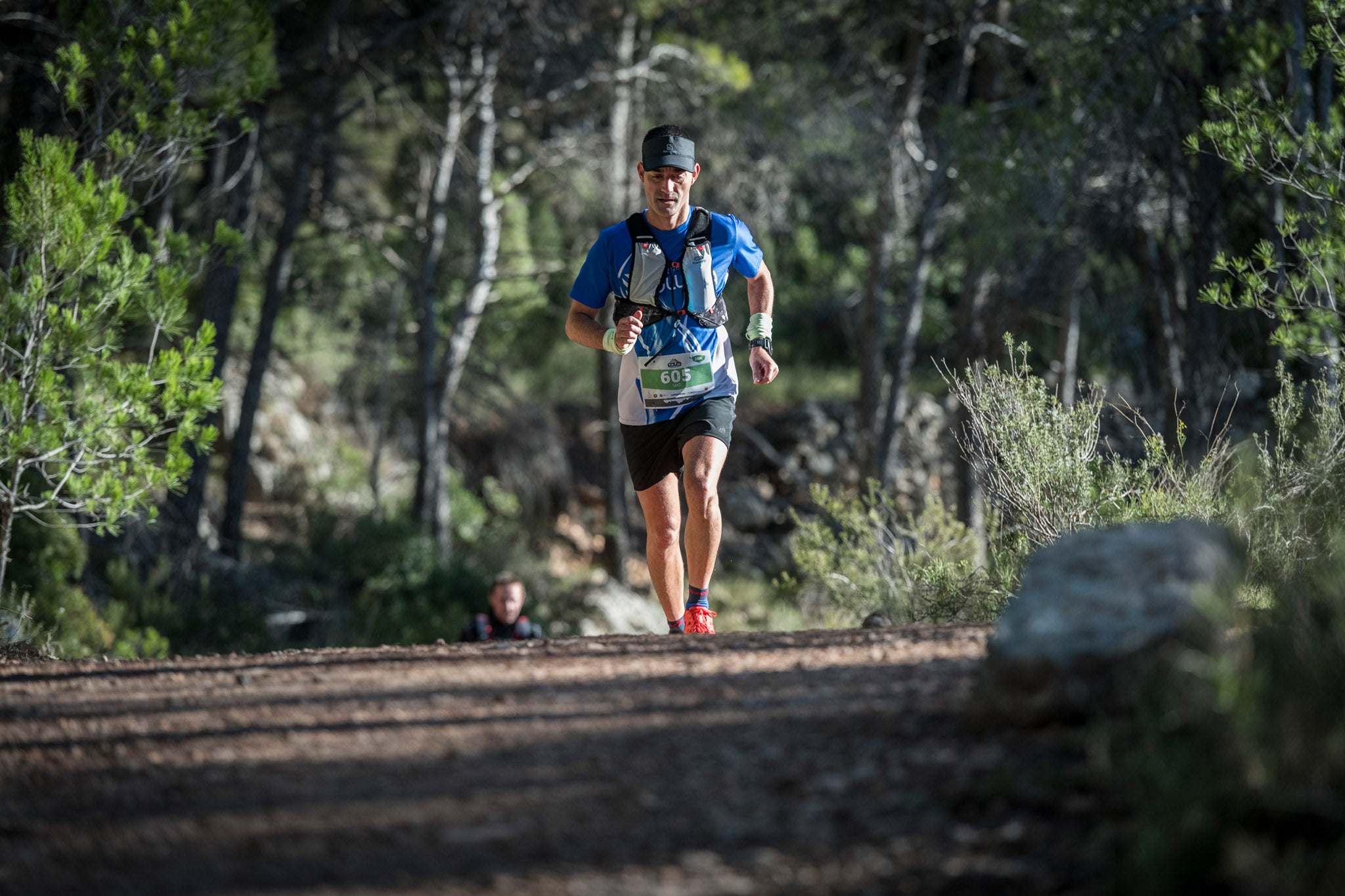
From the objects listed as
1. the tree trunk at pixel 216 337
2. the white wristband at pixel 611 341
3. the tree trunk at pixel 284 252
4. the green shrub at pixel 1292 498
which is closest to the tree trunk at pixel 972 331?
the tree trunk at pixel 284 252

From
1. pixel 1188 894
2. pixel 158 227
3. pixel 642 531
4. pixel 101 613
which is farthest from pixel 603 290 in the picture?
pixel 642 531

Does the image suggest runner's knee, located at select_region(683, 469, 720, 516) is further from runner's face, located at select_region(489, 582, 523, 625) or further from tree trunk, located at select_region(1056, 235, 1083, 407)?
tree trunk, located at select_region(1056, 235, 1083, 407)

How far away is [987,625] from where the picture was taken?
456 cm

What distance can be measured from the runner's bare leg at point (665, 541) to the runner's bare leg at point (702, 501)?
0.34 ft

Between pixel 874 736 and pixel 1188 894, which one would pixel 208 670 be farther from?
pixel 1188 894

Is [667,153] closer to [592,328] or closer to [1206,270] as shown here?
[592,328]

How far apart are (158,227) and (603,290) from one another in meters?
7.32

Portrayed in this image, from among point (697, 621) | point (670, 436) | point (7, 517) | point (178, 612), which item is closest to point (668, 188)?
point (670, 436)

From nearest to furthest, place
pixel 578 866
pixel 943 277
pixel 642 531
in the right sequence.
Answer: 1. pixel 578 866
2. pixel 943 277
3. pixel 642 531

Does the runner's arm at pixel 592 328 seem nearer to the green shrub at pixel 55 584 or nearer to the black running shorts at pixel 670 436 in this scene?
the black running shorts at pixel 670 436

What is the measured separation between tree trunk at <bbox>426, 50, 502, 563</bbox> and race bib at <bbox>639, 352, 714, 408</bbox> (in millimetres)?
8981

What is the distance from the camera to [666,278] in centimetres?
533

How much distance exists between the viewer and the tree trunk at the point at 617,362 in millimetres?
15234

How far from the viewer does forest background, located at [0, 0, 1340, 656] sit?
6102 mm
